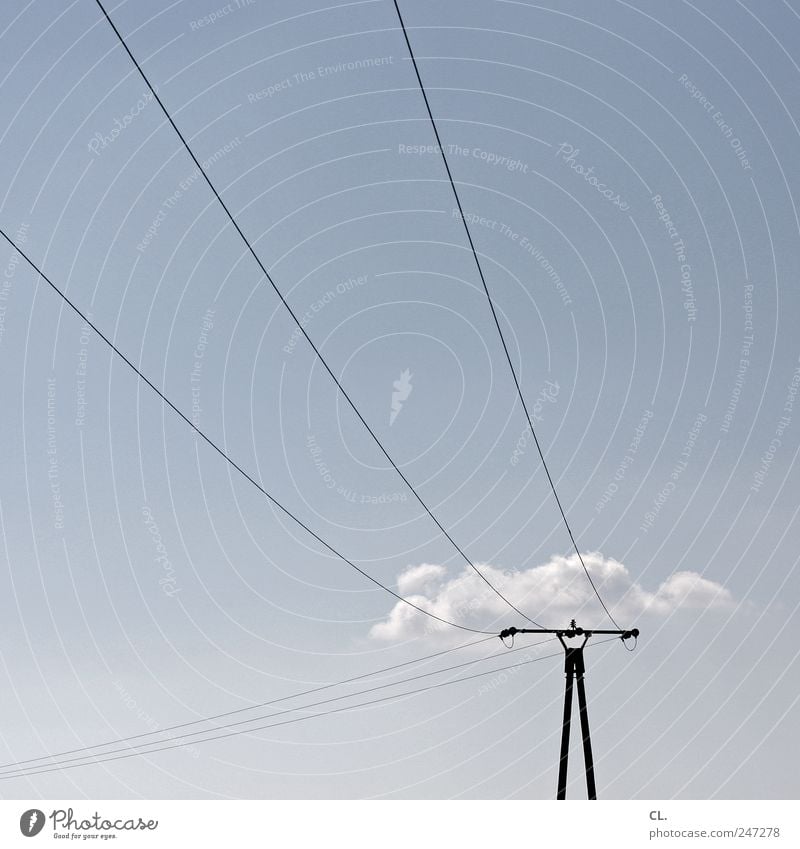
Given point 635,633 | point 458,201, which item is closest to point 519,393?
point 458,201

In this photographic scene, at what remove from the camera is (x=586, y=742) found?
23.3 metres

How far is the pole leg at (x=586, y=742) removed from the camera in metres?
22.7

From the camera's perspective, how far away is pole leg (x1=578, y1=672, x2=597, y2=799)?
22.7 m

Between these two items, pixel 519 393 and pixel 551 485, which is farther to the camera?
pixel 551 485
